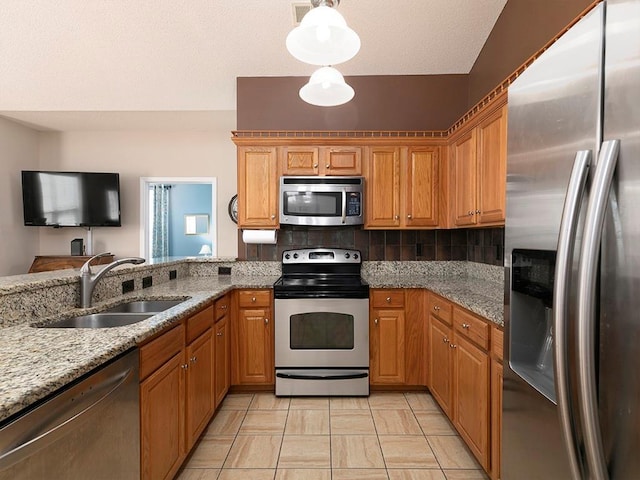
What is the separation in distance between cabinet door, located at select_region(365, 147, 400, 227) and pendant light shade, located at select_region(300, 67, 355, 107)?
3.32 ft

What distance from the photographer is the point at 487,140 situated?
90.2 inches

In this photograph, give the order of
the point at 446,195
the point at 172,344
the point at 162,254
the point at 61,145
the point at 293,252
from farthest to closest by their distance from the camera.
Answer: the point at 162,254 < the point at 61,145 < the point at 293,252 < the point at 446,195 < the point at 172,344

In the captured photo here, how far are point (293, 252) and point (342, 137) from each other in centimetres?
115

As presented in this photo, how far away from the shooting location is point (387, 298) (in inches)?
111

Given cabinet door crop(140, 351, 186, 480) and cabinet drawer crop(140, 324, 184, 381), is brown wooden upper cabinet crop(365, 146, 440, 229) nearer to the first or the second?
cabinet drawer crop(140, 324, 184, 381)

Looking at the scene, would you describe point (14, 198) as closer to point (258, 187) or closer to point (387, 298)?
point (258, 187)

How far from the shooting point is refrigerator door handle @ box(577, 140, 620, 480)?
0.73 m

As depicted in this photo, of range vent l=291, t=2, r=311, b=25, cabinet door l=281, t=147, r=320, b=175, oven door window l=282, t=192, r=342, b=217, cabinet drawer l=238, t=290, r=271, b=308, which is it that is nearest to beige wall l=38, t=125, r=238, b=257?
cabinet door l=281, t=147, r=320, b=175

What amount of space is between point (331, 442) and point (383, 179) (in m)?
2.10

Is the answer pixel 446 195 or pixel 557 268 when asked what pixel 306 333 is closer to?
pixel 446 195

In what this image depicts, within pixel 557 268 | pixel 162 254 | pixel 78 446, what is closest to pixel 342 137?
pixel 557 268

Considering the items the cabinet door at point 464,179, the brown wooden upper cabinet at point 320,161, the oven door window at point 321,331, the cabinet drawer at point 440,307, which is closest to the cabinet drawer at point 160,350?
the oven door window at point 321,331

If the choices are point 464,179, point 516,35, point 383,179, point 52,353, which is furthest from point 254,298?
point 516,35

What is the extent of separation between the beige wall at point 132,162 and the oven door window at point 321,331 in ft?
9.24
